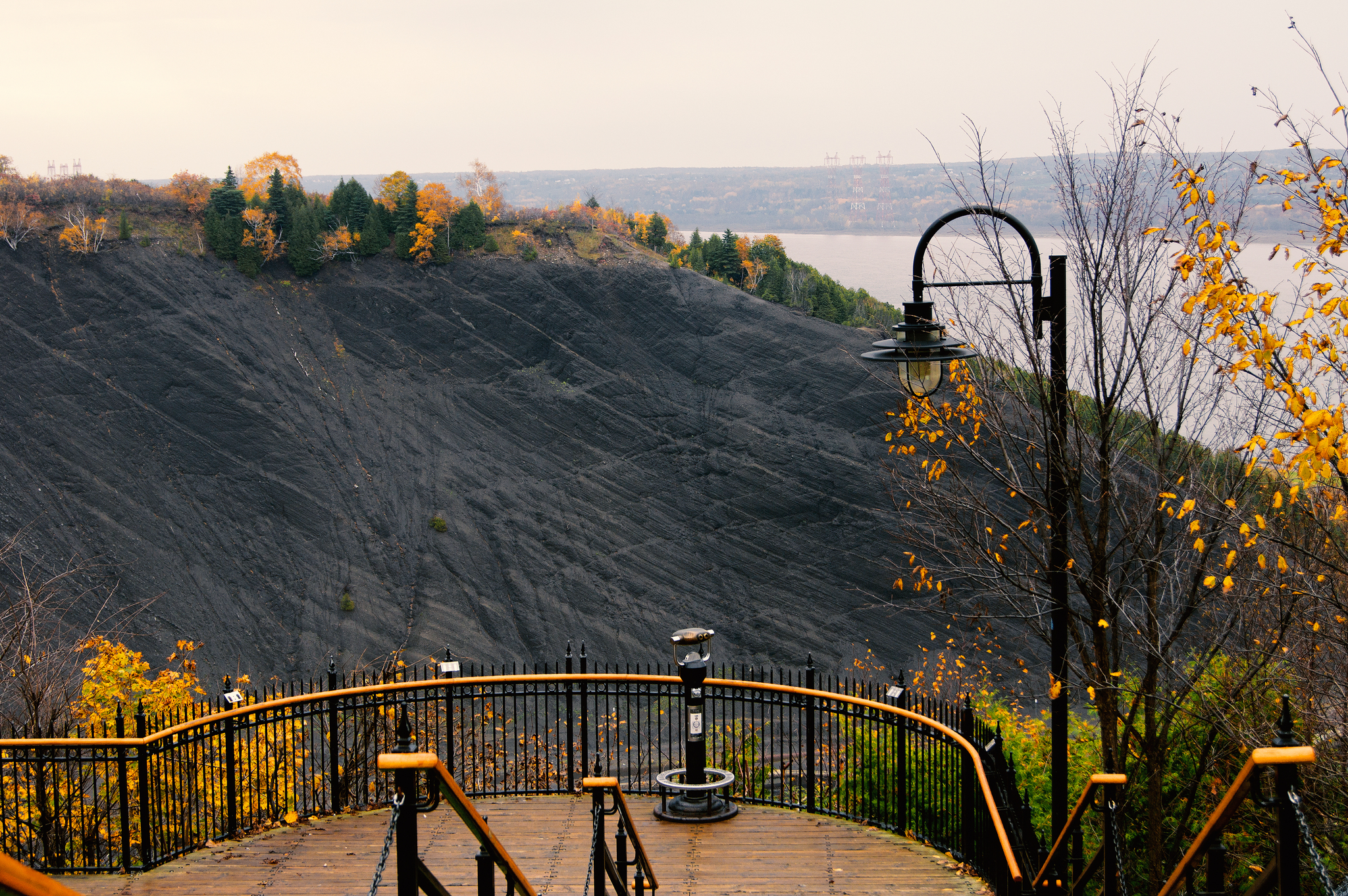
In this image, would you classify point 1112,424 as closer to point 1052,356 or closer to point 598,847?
point 1052,356

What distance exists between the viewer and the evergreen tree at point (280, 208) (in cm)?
5597

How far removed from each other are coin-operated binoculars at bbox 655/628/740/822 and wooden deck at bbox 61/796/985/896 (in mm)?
163

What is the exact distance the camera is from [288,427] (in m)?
45.4

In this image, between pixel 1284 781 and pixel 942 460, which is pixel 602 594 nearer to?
pixel 942 460

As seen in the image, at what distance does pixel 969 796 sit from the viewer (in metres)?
8.11

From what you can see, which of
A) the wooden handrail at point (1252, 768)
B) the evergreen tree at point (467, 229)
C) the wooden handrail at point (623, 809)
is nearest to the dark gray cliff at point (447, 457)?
the evergreen tree at point (467, 229)

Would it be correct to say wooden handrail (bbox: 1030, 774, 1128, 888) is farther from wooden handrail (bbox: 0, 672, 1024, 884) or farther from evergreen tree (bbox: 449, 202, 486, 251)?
evergreen tree (bbox: 449, 202, 486, 251)

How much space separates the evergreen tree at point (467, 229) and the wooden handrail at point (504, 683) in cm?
4964

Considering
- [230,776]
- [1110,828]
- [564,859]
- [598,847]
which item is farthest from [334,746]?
[1110,828]

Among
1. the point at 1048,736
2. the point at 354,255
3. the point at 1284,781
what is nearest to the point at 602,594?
the point at 1048,736

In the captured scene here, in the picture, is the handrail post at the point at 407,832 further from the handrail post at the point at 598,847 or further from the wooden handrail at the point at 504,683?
the wooden handrail at the point at 504,683

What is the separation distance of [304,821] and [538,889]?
9.54 feet

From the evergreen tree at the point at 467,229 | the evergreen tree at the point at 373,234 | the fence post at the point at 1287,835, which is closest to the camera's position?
the fence post at the point at 1287,835

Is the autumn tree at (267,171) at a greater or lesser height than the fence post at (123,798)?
greater
